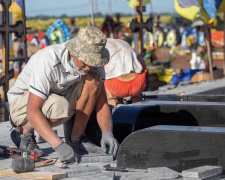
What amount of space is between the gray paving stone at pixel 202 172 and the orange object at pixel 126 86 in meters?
2.99

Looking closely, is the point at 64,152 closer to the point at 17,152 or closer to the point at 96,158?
the point at 96,158

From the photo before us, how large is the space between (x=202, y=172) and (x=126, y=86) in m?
3.14

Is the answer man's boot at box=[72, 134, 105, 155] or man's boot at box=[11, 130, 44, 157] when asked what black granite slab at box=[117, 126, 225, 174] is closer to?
man's boot at box=[72, 134, 105, 155]

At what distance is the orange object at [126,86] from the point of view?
6891 mm

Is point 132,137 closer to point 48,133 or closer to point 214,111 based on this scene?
point 48,133

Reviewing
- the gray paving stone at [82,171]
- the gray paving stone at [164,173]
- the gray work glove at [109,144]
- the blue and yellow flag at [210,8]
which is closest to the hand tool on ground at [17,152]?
the gray paving stone at [82,171]

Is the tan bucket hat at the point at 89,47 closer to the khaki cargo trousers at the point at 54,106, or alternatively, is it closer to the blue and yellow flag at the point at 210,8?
the khaki cargo trousers at the point at 54,106

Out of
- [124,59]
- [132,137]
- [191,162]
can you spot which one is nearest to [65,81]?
[132,137]

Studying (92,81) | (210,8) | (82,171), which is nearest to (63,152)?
(82,171)

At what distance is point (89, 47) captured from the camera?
424 centimetres

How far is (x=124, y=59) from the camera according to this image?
673 cm

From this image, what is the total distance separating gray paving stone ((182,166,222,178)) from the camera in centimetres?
387

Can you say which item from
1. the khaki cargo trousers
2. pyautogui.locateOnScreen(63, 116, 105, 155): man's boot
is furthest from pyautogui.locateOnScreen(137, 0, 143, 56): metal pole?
the khaki cargo trousers

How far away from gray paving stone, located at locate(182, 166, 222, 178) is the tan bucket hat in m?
1.05
